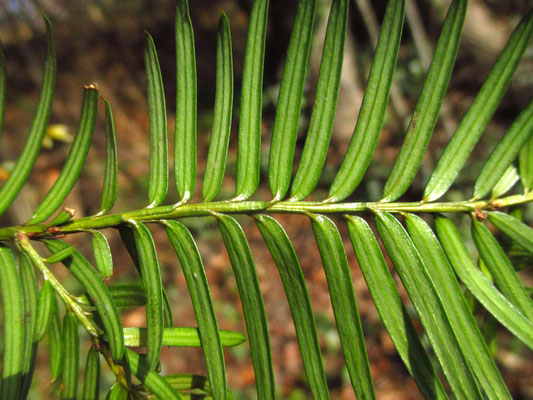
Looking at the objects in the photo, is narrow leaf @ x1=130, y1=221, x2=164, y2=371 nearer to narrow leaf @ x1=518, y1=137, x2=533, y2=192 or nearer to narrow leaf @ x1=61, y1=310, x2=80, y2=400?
narrow leaf @ x1=61, y1=310, x2=80, y2=400

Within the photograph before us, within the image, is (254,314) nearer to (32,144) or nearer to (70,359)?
(70,359)

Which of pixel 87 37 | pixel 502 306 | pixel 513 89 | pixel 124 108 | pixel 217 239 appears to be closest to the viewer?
pixel 502 306

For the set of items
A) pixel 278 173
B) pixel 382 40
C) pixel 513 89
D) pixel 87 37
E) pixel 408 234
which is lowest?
pixel 408 234

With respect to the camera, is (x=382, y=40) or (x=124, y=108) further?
(x=124, y=108)

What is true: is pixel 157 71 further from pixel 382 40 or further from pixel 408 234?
pixel 408 234

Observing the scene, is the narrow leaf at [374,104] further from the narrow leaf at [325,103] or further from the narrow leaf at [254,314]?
the narrow leaf at [254,314]


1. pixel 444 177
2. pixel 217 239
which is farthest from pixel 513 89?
pixel 444 177

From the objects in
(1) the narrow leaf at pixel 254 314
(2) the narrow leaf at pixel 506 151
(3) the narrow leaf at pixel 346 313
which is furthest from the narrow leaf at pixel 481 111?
(1) the narrow leaf at pixel 254 314

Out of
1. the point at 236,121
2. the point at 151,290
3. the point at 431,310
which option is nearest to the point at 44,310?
the point at 151,290
